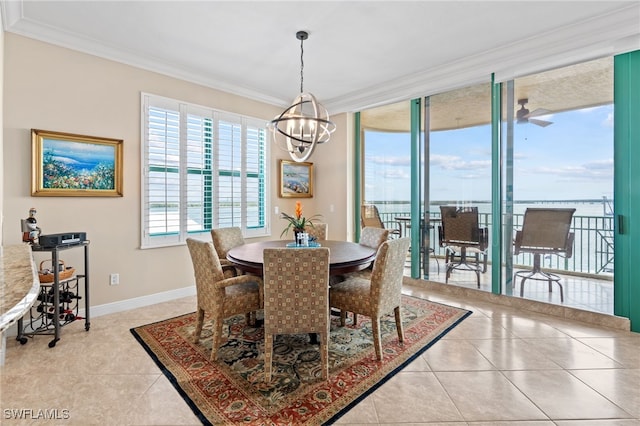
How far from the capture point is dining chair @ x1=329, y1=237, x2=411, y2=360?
2.38 m

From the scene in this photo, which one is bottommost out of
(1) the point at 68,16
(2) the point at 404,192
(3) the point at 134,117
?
(2) the point at 404,192

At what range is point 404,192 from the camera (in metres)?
4.76

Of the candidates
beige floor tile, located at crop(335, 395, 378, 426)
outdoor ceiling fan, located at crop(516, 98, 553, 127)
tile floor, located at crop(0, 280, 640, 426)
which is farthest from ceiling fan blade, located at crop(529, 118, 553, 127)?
beige floor tile, located at crop(335, 395, 378, 426)

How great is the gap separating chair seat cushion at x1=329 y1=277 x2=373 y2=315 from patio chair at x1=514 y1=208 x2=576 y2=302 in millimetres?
2262

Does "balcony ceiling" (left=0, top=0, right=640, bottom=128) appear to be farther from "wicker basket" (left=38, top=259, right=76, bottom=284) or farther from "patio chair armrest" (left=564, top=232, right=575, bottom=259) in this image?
"wicker basket" (left=38, top=259, right=76, bottom=284)

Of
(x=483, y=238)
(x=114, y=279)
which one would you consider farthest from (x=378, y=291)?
(x=114, y=279)

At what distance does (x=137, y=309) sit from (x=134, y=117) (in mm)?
2238

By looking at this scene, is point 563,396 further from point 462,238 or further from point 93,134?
point 93,134

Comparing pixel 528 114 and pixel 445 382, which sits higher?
pixel 528 114

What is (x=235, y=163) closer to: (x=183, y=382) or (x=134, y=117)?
(x=134, y=117)

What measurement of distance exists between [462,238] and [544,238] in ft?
2.98

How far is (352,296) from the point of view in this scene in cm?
254

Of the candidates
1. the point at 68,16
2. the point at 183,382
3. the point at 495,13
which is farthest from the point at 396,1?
the point at 183,382

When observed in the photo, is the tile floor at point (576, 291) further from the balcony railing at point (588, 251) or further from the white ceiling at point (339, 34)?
the white ceiling at point (339, 34)
